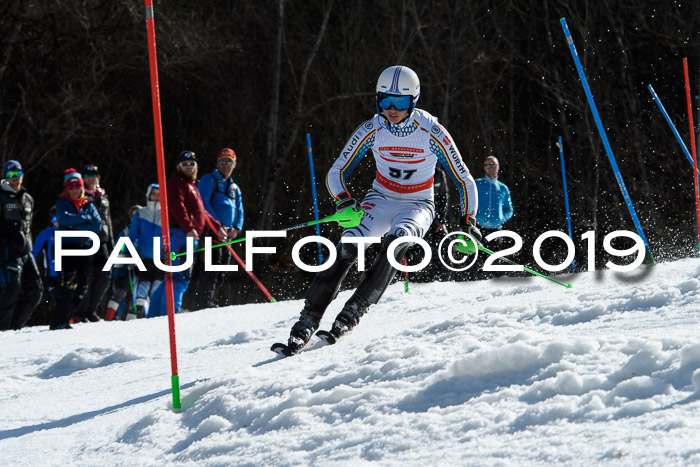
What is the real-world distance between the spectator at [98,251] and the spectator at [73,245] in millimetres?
209

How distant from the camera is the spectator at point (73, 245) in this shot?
833 centimetres

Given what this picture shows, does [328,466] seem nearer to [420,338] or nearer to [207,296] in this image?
[420,338]

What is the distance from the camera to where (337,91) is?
18969mm

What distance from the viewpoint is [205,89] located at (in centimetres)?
1994

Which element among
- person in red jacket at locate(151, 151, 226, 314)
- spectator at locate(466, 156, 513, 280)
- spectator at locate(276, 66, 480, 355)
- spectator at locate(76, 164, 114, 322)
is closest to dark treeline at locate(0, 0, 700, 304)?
spectator at locate(466, 156, 513, 280)

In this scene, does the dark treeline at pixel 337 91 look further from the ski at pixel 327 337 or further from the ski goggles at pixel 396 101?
the ski at pixel 327 337

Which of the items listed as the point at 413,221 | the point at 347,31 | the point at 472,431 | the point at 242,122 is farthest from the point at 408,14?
the point at 472,431

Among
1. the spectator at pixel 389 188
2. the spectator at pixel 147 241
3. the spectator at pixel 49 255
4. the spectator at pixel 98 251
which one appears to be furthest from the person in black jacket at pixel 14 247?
the spectator at pixel 389 188

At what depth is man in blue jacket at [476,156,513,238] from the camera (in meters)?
9.66

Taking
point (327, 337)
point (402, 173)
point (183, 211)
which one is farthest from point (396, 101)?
point (183, 211)

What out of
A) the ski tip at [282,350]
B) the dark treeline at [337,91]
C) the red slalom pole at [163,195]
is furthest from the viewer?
the dark treeline at [337,91]

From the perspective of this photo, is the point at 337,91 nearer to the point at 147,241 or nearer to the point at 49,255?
the point at 147,241

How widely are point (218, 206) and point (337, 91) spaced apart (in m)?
10.1

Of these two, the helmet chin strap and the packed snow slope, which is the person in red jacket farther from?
the helmet chin strap
